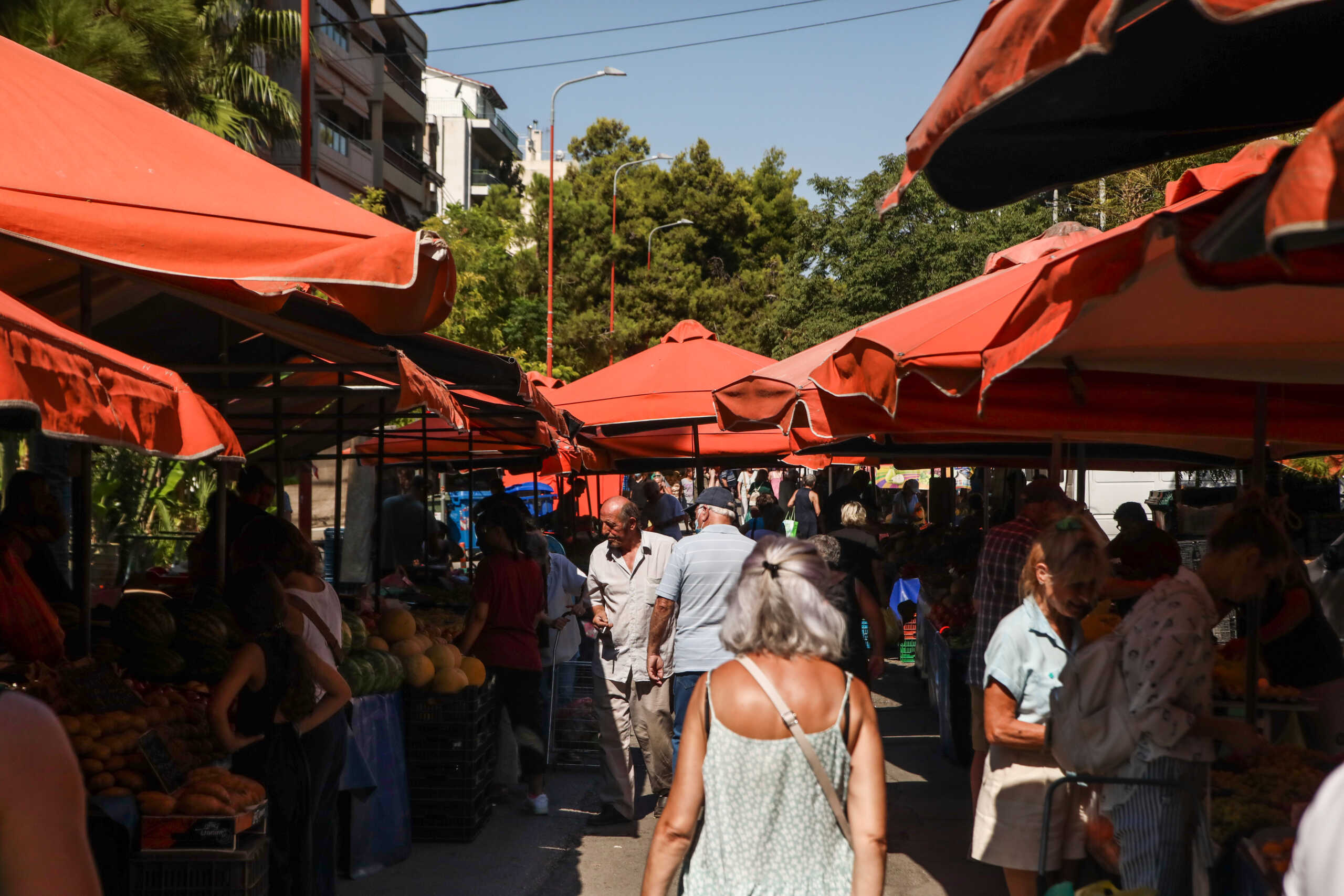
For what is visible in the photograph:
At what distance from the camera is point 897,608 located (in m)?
15.0

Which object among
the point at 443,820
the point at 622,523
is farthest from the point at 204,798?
the point at 622,523

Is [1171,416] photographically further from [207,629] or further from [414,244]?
[207,629]

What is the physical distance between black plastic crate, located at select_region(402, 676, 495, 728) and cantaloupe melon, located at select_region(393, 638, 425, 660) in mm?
255

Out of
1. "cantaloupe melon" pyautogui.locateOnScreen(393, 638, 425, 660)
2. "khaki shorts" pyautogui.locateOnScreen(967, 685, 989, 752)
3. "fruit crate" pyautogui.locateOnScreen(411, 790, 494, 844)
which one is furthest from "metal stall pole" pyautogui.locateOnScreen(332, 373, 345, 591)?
"khaki shorts" pyautogui.locateOnScreen(967, 685, 989, 752)

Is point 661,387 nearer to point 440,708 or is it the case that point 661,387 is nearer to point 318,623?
point 440,708

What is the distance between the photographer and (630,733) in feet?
25.4

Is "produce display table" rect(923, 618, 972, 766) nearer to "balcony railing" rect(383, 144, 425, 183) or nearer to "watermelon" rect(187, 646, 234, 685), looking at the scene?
"watermelon" rect(187, 646, 234, 685)

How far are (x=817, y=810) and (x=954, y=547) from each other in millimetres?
8533

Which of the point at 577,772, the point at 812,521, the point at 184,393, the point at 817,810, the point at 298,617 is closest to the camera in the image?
the point at 817,810

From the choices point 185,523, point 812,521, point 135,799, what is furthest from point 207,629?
point 812,521

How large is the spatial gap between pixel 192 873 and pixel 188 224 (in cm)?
218

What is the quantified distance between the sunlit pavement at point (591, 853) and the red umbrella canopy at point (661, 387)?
9.95 ft

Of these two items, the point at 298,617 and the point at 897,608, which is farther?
the point at 897,608

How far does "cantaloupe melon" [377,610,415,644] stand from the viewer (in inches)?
289
